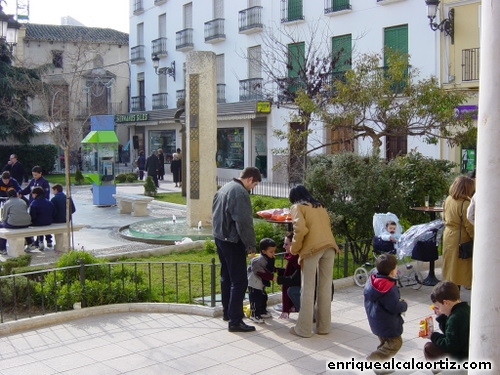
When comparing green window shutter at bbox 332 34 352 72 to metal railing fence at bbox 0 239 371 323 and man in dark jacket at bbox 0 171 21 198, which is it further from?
metal railing fence at bbox 0 239 371 323

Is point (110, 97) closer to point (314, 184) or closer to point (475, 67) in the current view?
point (475, 67)

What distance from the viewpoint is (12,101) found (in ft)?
111

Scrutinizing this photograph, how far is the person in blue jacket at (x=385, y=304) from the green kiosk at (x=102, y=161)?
1588cm

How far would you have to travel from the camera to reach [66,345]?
691 centimetres

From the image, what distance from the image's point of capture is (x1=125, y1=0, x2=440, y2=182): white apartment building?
2456cm

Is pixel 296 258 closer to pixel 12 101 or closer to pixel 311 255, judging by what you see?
pixel 311 255

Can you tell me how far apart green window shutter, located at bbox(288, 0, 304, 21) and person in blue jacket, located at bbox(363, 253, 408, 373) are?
23.8 m

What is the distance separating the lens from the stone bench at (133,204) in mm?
18453

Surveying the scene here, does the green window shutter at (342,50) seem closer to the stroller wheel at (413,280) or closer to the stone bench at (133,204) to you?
the stone bench at (133,204)

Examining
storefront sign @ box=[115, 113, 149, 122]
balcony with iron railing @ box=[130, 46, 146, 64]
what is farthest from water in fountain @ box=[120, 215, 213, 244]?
balcony with iron railing @ box=[130, 46, 146, 64]

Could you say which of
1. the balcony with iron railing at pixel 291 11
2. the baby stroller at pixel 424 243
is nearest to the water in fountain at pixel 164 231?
the baby stroller at pixel 424 243

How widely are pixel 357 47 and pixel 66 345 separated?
21197 mm

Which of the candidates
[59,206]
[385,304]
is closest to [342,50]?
[59,206]

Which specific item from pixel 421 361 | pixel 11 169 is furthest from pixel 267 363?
pixel 11 169
